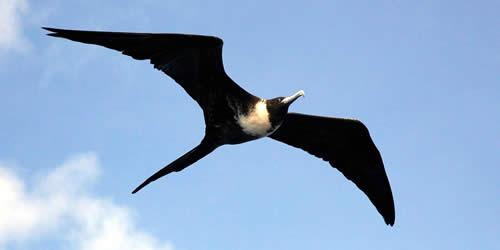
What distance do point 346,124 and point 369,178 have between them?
3.16 feet

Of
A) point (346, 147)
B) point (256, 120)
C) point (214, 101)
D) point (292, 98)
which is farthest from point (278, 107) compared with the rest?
point (346, 147)

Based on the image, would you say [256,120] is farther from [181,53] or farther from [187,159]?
[181,53]

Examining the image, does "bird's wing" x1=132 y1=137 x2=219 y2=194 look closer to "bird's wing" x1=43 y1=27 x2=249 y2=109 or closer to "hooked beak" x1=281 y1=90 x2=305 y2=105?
"bird's wing" x1=43 y1=27 x2=249 y2=109

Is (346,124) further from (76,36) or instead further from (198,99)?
(76,36)

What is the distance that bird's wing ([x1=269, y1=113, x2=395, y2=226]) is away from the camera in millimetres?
8547

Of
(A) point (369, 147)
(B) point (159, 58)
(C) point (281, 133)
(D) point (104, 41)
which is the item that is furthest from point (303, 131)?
(D) point (104, 41)

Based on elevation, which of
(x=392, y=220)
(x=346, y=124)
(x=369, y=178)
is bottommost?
(x=392, y=220)

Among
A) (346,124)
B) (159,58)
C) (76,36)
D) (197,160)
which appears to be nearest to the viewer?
(76,36)

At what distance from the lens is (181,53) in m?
7.31

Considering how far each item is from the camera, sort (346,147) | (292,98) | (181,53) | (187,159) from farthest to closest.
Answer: (346,147)
(187,159)
(292,98)
(181,53)

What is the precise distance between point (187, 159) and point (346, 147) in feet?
7.68

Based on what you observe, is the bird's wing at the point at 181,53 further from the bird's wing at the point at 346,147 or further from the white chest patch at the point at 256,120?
the bird's wing at the point at 346,147

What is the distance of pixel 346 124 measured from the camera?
8516 millimetres

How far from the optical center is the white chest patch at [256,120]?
751 cm
